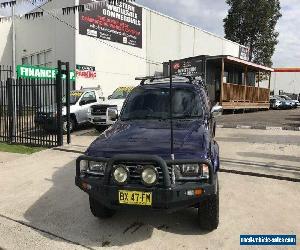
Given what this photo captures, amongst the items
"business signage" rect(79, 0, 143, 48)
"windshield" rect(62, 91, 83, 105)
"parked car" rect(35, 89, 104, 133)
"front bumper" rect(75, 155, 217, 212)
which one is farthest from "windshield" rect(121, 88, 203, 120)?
"business signage" rect(79, 0, 143, 48)

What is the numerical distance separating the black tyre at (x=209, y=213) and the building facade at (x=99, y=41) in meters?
16.8

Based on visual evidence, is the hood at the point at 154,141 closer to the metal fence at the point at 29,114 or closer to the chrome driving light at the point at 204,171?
the chrome driving light at the point at 204,171

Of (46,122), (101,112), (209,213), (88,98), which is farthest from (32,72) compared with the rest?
(209,213)

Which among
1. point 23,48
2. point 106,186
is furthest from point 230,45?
point 106,186

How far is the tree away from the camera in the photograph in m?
43.4

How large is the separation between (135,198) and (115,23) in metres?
21.0

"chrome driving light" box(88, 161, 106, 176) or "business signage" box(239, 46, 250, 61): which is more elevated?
"business signage" box(239, 46, 250, 61)

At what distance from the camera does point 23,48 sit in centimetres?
2466

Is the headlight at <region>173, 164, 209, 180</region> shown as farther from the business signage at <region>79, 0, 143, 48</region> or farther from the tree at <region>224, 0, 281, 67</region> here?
the tree at <region>224, 0, 281, 67</region>

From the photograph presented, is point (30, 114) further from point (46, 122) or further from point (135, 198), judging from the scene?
point (135, 198)

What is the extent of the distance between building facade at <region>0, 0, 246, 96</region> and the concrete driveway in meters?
15.1

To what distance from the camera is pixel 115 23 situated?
77.4 feet

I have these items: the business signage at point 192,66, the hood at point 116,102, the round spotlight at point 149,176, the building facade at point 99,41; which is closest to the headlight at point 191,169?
the round spotlight at point 149,176

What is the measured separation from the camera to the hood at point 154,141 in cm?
412
